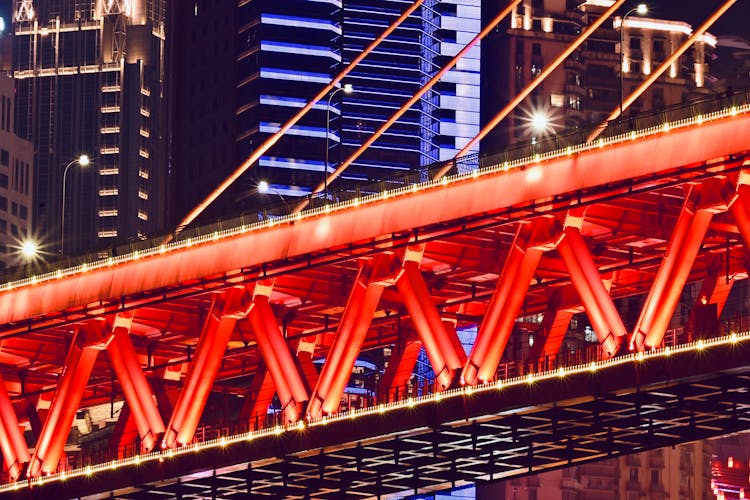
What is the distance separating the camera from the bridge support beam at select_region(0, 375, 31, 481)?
8688 cm

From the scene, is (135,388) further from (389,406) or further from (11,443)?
(389,406)

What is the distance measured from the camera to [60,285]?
281 feet

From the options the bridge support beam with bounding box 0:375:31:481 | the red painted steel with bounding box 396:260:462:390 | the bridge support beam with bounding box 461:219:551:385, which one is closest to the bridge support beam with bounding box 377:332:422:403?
the red painted steel with bounding box 396:260:462:390

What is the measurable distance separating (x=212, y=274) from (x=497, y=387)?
14.6 metres

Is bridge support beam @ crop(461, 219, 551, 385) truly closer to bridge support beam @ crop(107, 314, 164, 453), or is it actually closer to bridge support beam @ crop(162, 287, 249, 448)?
bridge support beam @ crop(162, 287, 249, 448)

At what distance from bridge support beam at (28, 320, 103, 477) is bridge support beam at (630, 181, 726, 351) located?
88.8 feet

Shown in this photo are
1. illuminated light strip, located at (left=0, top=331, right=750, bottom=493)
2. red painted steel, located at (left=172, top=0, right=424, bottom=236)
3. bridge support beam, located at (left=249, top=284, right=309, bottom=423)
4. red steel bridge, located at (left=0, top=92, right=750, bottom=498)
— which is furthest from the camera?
red painted steel, located at (left=172, top=0, right=424, bottom=236)

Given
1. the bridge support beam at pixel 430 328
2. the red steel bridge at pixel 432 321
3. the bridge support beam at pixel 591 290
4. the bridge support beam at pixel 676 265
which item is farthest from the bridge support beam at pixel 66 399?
the bridge support beam at pixel 676 265

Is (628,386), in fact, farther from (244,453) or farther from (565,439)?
(244,453)

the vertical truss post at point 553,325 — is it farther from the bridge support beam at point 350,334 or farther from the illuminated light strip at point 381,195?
the illuminated light strip at point 381,195

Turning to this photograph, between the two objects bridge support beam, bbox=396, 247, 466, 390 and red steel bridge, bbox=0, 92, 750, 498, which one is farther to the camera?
bridge support beam, bbox=396, 247, 466, 390

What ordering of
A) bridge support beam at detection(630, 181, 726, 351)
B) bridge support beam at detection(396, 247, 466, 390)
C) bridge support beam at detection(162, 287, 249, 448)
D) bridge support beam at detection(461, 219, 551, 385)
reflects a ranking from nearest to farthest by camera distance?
1. bridge support beam at detection(630, 181, 726, 351)
2. bridge support beam at detection(461, 219, 551, 385)
3. bridge support beam at detection(396, 247, 466, 390)
4. bridge support beam at detection(162, 287, 249, 448)

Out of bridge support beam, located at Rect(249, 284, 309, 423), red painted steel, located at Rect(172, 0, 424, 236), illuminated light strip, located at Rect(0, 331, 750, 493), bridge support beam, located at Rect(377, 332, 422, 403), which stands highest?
red painted steel, located at Rect(172, 0, 424, 236)

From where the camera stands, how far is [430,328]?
2800 inches
